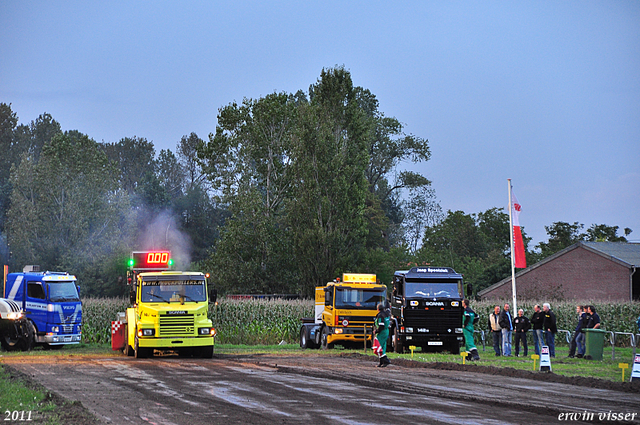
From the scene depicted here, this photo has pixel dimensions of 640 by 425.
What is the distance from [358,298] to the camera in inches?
1245

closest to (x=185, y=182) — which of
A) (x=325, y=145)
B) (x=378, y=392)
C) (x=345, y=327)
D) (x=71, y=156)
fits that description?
(x=71, y=156)

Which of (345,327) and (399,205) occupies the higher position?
(399,205)

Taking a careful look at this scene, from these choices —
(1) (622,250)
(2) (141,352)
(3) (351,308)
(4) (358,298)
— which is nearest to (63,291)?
(2) (141,352)

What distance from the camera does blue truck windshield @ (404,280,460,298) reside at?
3028cm

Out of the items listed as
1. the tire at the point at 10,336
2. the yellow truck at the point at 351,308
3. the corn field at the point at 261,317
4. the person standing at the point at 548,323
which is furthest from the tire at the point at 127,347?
the person standing at the point at 548,323

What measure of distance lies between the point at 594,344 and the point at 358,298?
32.4 ft

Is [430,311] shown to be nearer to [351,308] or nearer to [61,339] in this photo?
[351,308]

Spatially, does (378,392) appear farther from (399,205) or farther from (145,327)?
(399,205)

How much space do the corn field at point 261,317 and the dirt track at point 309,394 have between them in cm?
1663

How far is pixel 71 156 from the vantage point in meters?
76.8

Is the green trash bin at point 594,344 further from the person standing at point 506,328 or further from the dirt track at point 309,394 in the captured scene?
the dirt track at point 309,394

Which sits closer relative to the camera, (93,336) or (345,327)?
(345,327)

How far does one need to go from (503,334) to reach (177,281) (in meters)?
12.2

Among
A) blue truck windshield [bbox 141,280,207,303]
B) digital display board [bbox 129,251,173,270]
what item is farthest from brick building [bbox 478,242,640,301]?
blue truck windshield [bbox 141,280,207,303]
